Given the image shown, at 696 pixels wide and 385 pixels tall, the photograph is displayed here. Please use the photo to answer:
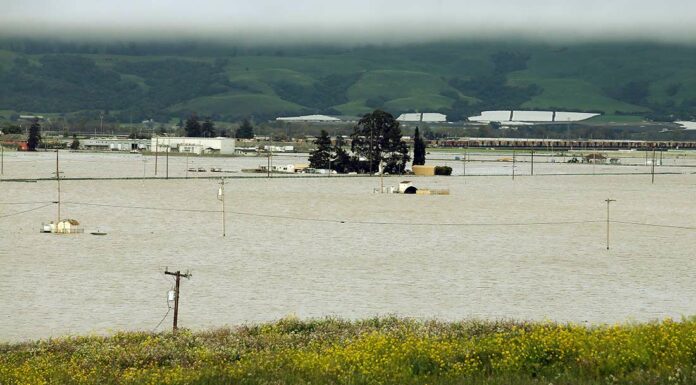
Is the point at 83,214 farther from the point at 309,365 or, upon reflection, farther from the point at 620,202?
the point at 309,365

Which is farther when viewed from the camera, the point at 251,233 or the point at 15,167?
the point at 15,167

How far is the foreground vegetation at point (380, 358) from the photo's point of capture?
16.4 m

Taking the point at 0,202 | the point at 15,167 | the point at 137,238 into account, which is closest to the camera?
the point at 137,238

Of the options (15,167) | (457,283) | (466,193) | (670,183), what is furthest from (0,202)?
(670,183)

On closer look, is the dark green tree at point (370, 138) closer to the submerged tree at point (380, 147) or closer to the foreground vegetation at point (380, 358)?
the submerged tree at point (380, 147)

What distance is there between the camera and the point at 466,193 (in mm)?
77125

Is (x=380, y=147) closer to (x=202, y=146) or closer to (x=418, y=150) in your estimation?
(x=418, y=150)

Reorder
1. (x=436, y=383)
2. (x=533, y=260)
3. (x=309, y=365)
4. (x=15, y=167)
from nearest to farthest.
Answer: (x=436, y=383), (x=309, y=365), (x=533, y=260), (x=15, y=167)

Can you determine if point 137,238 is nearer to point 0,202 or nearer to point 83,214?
point 83,214

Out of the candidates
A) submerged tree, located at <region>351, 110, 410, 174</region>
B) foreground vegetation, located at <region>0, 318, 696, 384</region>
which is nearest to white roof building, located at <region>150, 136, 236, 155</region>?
submerged tree, located at <region>351, 110, 410, 174</region>

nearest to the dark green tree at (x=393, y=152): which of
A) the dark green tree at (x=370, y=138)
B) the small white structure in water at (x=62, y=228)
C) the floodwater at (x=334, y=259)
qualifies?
the dark green tree at (x=370, y=138)

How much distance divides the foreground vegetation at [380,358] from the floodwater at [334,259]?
5.06 m

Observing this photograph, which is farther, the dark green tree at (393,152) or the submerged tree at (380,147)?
the dark green tree at (393,152)

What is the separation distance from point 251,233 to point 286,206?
1541 cm
